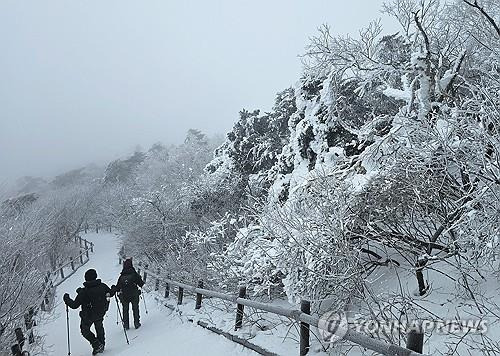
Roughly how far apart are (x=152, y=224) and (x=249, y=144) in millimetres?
9348

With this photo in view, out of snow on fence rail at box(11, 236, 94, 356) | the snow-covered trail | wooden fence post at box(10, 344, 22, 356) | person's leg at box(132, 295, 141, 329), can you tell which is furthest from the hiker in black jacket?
wooden fence post at box(10, 344, 22, 356)

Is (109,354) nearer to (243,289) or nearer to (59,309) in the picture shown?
(243,289)

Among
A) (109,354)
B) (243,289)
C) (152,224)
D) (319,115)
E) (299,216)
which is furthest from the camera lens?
(152,224)

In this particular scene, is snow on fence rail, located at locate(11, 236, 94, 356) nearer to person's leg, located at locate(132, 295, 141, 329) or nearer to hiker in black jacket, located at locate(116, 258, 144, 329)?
hiker in black jacket, located at locate(116, 258, 144, 329)

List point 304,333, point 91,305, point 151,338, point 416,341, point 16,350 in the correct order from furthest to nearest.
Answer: point 151,338 < point 91,305 < point 16,350 < point 304,333 < point 416,341

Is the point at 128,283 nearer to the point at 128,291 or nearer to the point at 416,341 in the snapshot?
the point at 128,291

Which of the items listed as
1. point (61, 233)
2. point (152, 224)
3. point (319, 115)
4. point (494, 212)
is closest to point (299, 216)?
point (494, 212)

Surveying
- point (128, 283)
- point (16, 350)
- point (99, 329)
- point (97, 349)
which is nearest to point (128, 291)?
point (128, 283)

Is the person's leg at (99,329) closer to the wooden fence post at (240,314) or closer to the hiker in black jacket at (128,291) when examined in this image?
the hiker in black jacket at (128,291)

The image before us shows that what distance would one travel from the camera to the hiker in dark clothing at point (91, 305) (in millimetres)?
8562

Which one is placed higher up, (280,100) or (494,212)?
(280,100)

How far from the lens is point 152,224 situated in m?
29.2

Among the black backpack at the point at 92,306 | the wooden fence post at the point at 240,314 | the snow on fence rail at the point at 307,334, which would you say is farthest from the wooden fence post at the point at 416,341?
the black backpack at the point at 92,306

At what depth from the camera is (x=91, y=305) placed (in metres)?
8.66
